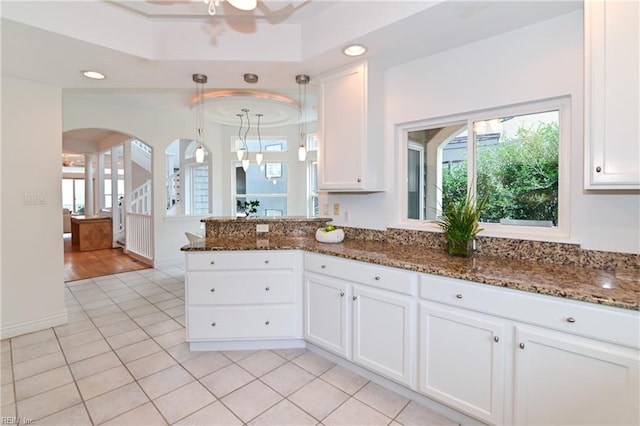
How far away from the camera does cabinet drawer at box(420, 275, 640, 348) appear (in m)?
1.31

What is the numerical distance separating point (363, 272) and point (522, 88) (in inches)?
64.6

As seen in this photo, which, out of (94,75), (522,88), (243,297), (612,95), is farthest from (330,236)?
(94,75)

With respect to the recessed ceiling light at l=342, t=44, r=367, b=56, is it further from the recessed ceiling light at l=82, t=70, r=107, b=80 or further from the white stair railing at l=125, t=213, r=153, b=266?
the white stair railing at l=125, t=213, r=153, b=266

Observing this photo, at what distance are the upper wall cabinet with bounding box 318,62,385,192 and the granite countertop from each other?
579 mm

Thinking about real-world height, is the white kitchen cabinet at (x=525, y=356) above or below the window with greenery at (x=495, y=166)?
below

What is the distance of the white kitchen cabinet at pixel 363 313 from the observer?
1979 millimetres

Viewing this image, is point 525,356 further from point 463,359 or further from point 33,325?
point 33,325

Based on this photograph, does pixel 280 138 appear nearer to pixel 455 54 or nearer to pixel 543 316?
pixel 455 54

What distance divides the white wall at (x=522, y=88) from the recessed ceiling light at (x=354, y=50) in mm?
415

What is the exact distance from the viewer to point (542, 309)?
1.48 metres

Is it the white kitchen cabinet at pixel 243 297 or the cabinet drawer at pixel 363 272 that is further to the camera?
the white kitchen cabinet at pixel 243 297

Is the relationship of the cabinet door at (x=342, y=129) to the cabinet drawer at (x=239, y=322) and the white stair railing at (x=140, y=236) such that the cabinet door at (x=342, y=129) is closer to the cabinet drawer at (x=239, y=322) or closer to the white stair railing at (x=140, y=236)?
the cabinet drawer at (x=239, y=322)

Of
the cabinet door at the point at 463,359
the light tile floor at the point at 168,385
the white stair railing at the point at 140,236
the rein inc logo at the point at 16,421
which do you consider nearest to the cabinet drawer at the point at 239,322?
the light tile floor at the point at 168,385

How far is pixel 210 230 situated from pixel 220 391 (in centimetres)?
150
